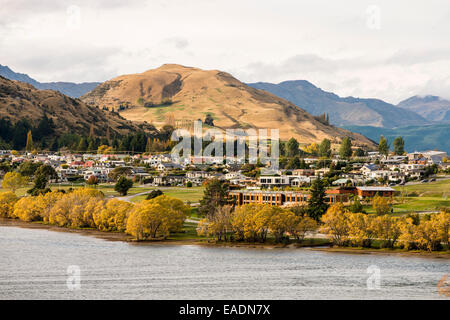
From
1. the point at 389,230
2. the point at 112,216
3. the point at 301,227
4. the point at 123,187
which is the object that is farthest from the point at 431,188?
the point at 112,216

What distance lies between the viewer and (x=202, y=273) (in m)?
56.9

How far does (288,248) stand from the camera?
72125 mm

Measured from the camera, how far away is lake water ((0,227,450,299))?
4966cm

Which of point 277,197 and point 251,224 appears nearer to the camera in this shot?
point 251,224

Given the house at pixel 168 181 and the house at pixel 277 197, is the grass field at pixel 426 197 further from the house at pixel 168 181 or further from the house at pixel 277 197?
the house at pixel 168 181

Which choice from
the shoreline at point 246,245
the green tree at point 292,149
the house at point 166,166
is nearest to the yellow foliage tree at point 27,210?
the shoreline at point 246,245

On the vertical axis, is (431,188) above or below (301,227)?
above

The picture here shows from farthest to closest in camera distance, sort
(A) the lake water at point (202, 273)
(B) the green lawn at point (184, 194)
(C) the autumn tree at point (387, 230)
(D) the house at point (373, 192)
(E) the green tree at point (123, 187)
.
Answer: (E) the green tree at point (123, 187), (B) the green lawn at point (184, 194), (D) the house at point (373, 192), (C) the autumn tree at point (387, 230), (A) the lake water at point (202, 273)

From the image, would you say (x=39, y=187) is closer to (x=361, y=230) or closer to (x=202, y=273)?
(x=361, y=230)

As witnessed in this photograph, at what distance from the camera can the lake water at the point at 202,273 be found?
4966 cm

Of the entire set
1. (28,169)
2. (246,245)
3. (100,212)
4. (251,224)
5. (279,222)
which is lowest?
(246,245)

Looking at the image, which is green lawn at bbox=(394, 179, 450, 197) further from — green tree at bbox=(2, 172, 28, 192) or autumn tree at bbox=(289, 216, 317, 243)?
green tree at bbox=(2, 172, 28, 192)

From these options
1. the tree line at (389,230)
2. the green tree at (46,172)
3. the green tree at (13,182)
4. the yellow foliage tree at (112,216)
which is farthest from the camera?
the green tree at (46,172)
